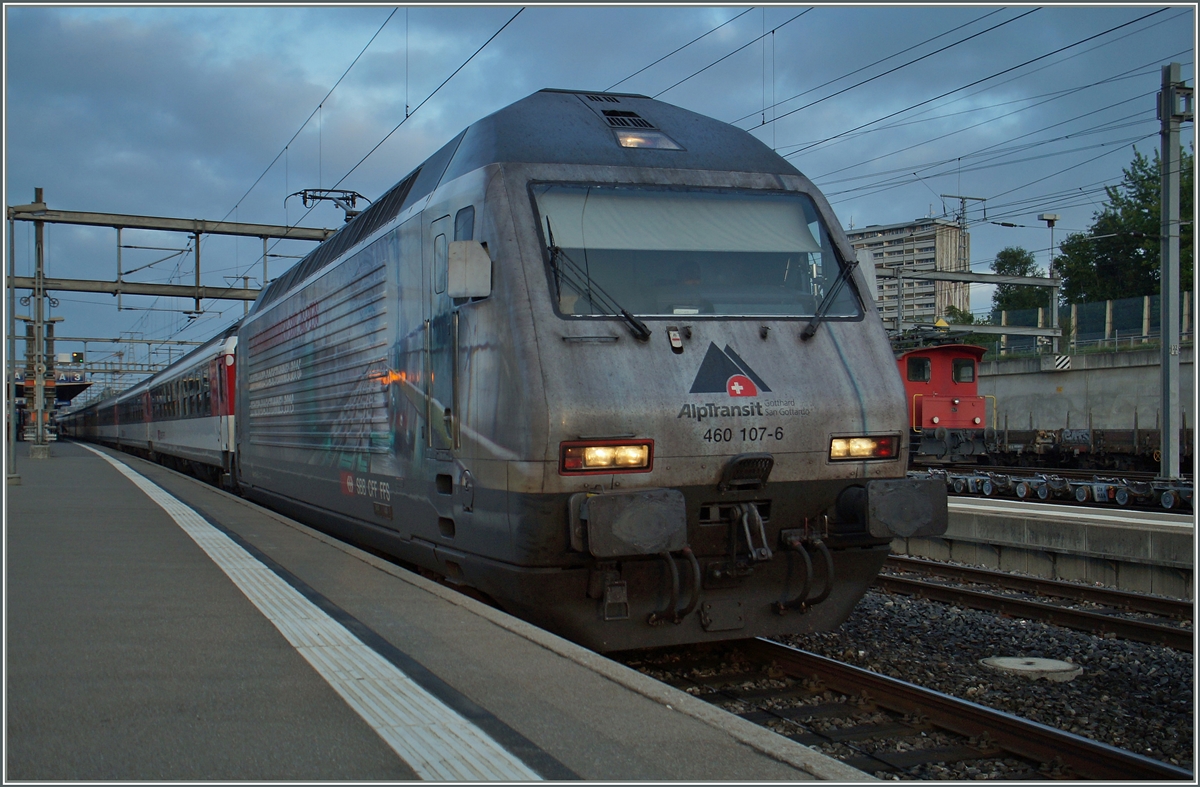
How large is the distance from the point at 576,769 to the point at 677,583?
2071 millimetres

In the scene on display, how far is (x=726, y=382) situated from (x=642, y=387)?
54 centimetres

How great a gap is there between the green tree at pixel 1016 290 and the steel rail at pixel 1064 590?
1854 inches

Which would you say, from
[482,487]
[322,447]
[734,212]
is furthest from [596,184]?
[322,447]

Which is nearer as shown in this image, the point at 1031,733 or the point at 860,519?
the point at 1031,733

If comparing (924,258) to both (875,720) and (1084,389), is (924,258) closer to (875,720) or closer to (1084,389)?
(1084,389)

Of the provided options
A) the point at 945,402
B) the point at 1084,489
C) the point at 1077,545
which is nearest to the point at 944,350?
the point at 945,402

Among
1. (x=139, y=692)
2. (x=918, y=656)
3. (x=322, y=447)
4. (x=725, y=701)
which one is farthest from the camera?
(x=322, y=447)

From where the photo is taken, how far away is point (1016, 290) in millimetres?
69500

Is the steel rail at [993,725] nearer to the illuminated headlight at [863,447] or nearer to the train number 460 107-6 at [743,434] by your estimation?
the illuminated headlight at [863,447]

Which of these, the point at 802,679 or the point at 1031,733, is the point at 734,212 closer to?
the point at 802,679

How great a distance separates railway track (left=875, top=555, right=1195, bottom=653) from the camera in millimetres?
7500

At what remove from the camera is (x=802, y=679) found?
609cm

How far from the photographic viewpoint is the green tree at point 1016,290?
65.7m

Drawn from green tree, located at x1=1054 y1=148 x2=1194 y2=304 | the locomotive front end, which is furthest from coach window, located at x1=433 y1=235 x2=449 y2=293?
green tree, located at x1=1054 y1=148 x2=1194 y2=304
